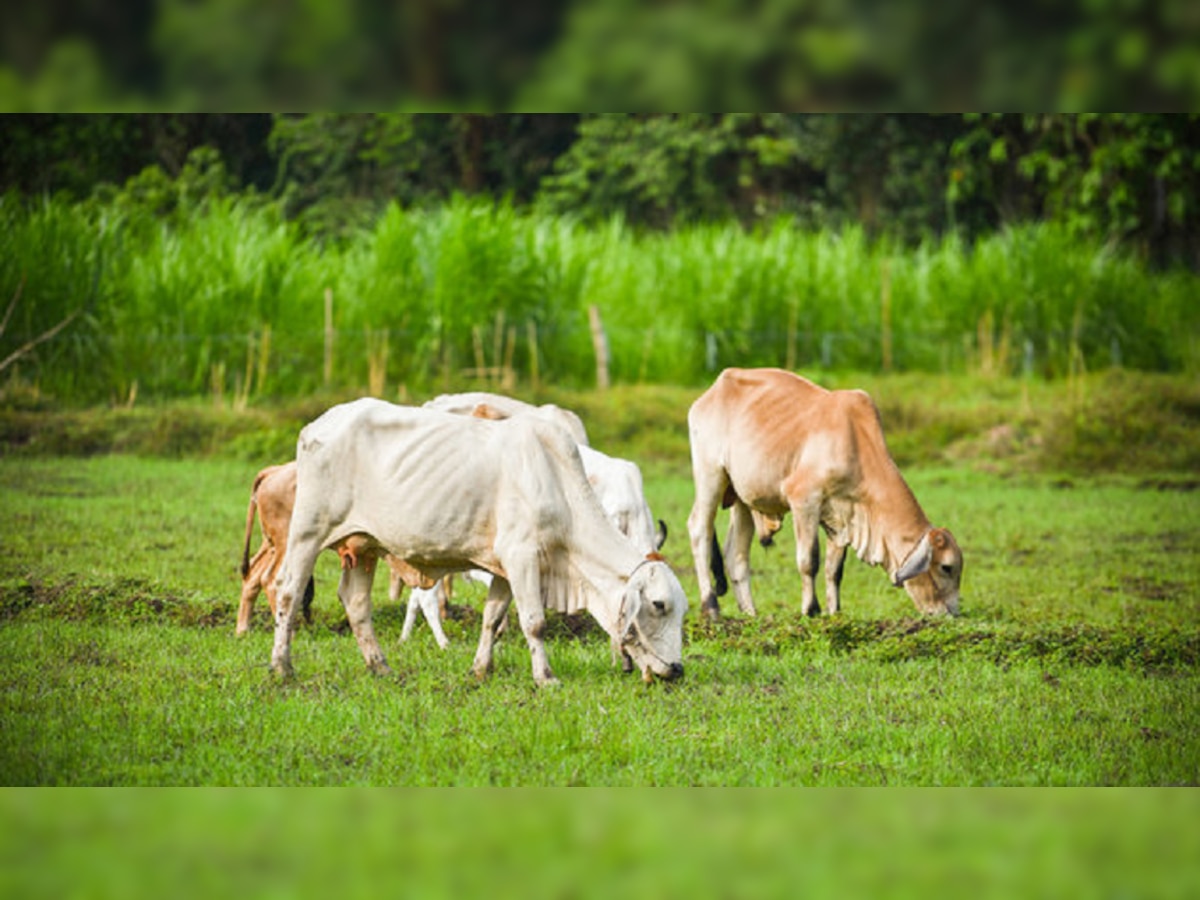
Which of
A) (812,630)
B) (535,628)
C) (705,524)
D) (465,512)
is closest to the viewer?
(535,628)

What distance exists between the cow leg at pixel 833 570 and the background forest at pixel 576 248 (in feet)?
21.9

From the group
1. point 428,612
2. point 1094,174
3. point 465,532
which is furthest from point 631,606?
point 1094,174

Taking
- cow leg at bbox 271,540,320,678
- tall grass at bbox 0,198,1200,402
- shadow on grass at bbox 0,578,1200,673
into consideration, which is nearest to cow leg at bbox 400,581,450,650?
shadow on grass at bbox 0,578,1200,673

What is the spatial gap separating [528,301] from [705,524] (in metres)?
7.51

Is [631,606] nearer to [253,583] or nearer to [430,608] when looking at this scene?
[430,608]

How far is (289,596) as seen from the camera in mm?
6344

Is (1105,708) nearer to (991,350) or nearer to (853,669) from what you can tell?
(853,669)

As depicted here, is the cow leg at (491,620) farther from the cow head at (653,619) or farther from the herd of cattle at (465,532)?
the cow head at (653,619)

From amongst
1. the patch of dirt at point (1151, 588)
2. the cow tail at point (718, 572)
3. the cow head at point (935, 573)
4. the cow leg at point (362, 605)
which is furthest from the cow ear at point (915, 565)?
the cow leg at point (362, 605)

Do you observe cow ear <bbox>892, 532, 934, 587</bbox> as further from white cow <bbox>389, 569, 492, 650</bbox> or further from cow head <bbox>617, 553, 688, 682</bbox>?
white cow <bbox>389, 569, 492, 650</bbox>

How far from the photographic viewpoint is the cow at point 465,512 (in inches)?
246

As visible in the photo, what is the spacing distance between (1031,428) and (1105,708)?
355 inches

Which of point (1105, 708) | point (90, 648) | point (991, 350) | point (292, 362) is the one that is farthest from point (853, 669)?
point (991, 350)

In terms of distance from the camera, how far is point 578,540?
6.29 meters
